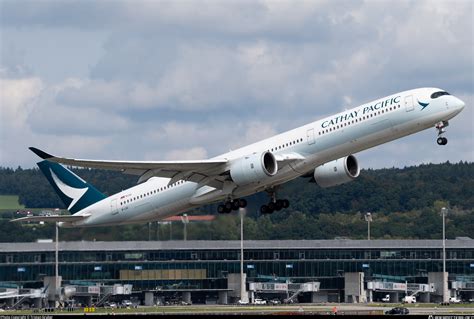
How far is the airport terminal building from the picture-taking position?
10294 cm

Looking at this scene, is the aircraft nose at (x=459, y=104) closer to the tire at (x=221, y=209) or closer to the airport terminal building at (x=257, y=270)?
the tire at (x=221, y=209)

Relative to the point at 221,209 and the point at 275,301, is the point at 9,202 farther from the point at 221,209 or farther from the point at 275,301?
the point at 221,209

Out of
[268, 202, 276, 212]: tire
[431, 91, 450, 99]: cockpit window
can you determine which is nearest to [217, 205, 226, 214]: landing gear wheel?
[268, 202, 276, 212]: tire

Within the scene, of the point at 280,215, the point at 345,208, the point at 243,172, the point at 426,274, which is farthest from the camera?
the point at 345,208

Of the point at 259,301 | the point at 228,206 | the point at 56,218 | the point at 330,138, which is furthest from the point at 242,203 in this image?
the point at 259,301

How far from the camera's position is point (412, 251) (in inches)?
4648

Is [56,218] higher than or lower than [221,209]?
lower

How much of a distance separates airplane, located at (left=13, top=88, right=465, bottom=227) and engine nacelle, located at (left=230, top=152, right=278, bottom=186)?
0.05m

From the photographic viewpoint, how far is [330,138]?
206 feet

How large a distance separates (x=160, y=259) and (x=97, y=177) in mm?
10426

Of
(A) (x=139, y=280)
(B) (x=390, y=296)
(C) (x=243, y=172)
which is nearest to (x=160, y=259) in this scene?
(A) (x=139, y=280)

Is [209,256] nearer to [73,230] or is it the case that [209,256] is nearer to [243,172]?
[73,230]

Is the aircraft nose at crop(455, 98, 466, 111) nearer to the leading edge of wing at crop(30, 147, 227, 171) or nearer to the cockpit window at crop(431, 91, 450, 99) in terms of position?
the cockpit window at crop(431, 91, 450, 99)

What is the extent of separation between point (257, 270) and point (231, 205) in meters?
47.9
